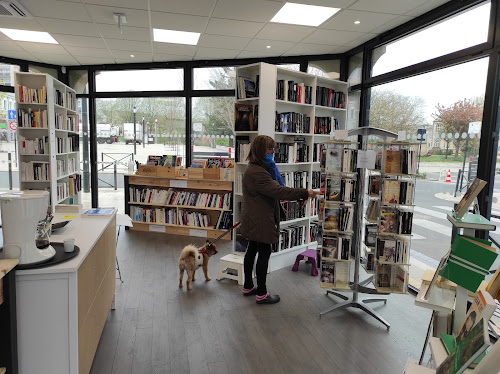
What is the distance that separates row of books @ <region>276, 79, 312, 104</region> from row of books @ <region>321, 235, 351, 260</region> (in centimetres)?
210

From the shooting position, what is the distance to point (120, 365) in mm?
2713

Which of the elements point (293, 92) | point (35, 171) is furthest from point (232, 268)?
point (35, 171)

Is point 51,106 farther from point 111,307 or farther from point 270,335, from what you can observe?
point 270,335

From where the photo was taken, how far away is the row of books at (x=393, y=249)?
11.2ft

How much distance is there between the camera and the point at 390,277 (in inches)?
139

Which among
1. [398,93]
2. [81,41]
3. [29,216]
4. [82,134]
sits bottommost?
[29,216]

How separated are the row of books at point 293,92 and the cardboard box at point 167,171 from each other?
2.71m

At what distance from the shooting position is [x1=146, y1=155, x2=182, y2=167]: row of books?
679 centimetres

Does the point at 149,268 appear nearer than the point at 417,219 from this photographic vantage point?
No

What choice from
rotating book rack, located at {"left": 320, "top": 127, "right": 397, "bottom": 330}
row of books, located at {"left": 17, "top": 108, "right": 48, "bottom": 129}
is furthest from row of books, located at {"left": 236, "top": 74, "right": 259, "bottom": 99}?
row of books, located at {"left": 17, "top": 108, "right": 48, "bottom": 129}

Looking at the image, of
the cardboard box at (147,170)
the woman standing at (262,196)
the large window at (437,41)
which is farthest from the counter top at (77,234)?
the large window at (437,41)

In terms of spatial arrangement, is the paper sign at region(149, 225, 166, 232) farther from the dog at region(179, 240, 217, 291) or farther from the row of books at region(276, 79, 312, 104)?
the row of books at region(276, 79, 312, 104)

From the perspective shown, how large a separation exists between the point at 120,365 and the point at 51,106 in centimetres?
459

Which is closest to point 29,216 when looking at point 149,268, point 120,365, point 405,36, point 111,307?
point 120,365
